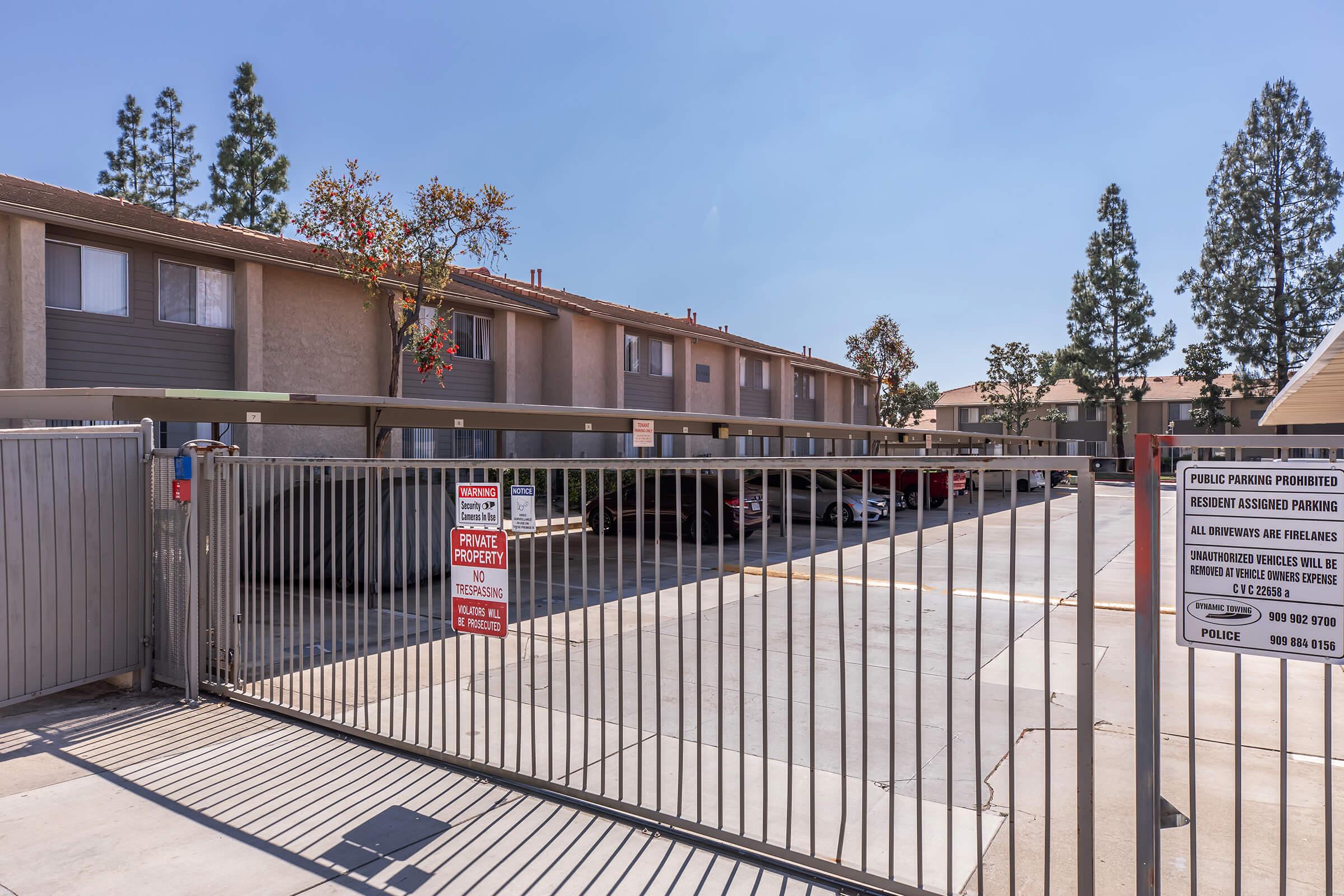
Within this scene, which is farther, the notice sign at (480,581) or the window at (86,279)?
the window at (86,279)

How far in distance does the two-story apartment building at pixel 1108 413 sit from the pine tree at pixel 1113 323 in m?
1.51

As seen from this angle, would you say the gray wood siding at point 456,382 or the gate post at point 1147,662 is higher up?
the gray wood siding at point 456,382

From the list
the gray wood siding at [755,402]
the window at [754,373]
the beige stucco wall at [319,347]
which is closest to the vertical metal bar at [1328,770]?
the beige stucco wall at [319,347]

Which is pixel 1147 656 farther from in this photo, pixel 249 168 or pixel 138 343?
pixel 249 168

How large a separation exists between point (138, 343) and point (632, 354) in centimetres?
1615

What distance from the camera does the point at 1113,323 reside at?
178 feet

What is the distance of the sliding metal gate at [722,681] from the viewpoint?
353cm

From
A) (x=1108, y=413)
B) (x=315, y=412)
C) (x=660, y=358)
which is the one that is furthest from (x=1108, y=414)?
(x=315, y=412)

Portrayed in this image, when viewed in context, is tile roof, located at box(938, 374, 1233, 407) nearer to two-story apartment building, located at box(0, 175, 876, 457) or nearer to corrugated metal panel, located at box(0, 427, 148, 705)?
two-story apartment building, located at box(0, 175, 876, 457)

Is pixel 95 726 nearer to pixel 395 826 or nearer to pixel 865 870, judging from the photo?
pixel 395 826

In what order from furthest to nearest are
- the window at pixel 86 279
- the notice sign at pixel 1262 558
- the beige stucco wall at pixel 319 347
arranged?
the beige stucco wall at pixel 319 347 → the window at pixel 86 279 → the notice sign at pixel 1262 558

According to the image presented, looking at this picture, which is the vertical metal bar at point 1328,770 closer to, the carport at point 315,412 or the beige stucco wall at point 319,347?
the carport at point 315,412

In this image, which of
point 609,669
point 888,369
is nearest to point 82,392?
point 609,669

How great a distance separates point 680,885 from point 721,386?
104ft
